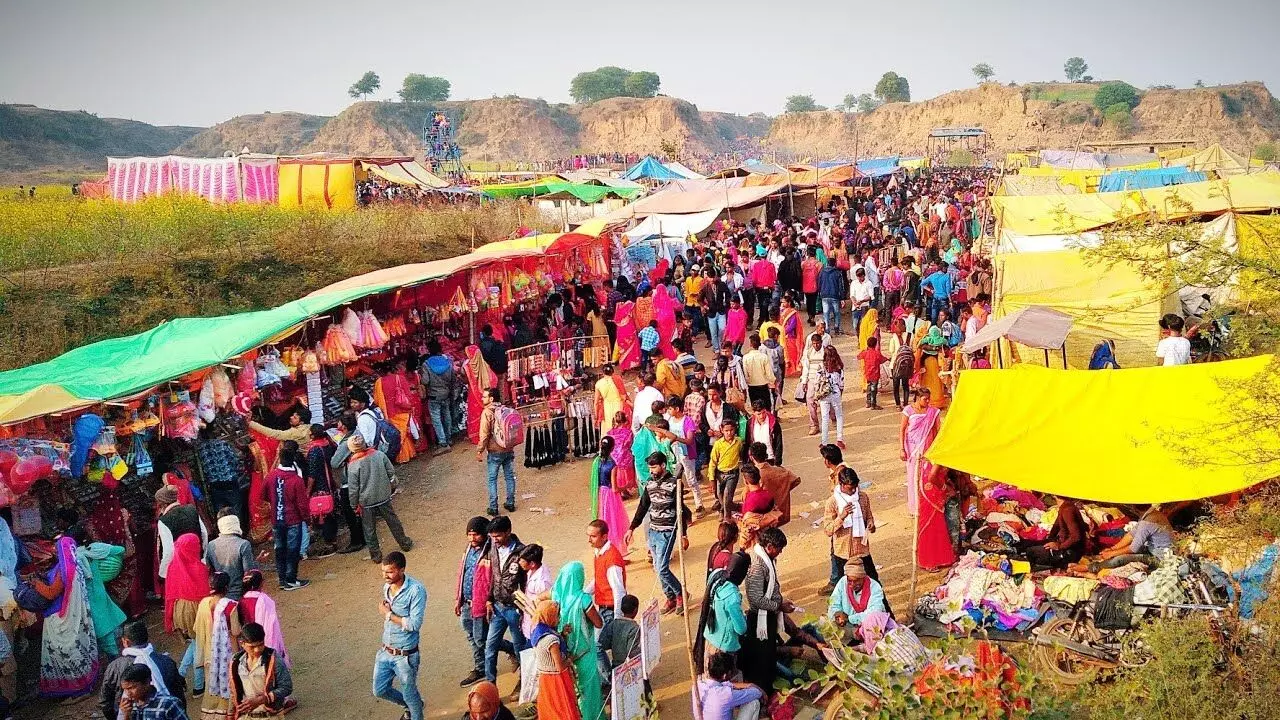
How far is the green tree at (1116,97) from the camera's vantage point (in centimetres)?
7512

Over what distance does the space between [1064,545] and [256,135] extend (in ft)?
324

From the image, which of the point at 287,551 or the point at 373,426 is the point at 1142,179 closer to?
the point at 373,426

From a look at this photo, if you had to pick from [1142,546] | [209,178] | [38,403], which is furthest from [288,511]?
[209,178]

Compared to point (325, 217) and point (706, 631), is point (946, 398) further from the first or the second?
point (325, 217)

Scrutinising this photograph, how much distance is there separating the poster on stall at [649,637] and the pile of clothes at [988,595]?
82.3 inches

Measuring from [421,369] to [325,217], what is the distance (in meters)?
8.19

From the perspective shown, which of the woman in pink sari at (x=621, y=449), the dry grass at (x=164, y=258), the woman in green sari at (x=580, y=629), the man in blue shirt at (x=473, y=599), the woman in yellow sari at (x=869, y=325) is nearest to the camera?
Result: the woman in green sari at (x=580, y=629)

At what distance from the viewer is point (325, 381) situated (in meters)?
10.3

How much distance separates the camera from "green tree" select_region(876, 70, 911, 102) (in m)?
116

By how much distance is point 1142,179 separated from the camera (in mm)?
21875

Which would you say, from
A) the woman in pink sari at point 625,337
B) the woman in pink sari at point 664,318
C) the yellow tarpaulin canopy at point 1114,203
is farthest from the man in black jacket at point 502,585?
the yellow tarpaulin canopy at point 1114,203

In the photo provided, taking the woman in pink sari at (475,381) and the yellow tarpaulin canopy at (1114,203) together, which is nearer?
the woman in pink sari at (475,381)

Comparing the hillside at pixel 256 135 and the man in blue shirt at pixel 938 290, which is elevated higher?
the hillside at pixel 256 135

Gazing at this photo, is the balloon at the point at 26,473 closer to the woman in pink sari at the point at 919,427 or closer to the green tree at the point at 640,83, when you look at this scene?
the woman in pink sari at the point at 919,427
